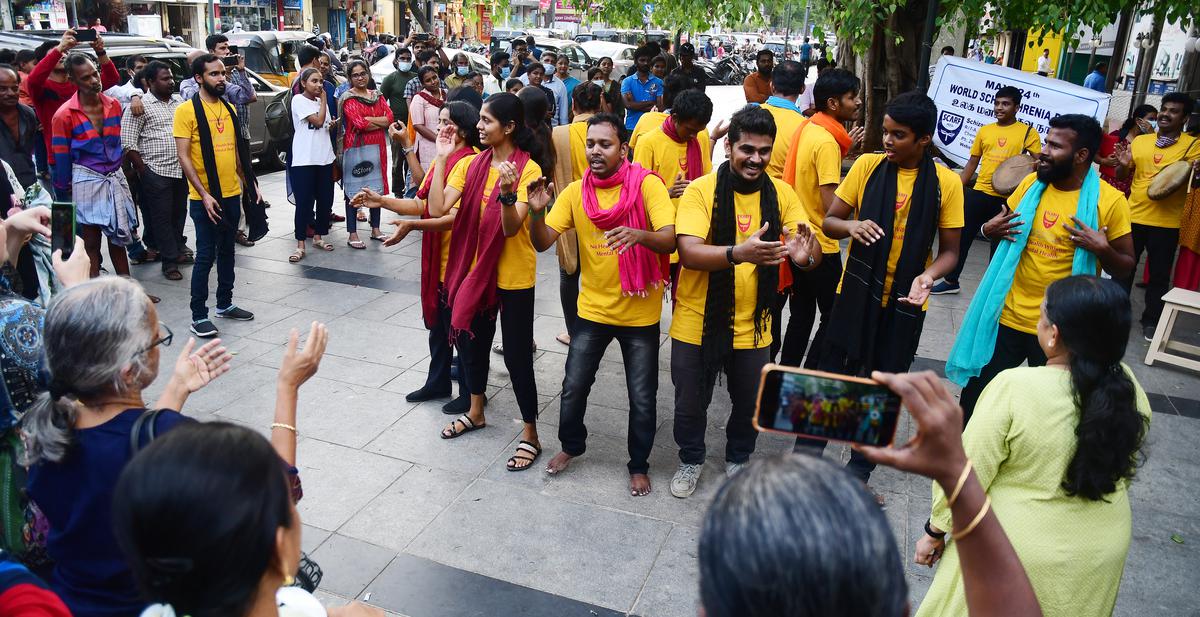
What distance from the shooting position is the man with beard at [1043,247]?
3.86 metres

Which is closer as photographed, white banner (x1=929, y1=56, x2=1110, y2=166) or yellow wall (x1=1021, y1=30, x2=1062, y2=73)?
white banner (x1=929, y1=56, x2=1110, y2=166)

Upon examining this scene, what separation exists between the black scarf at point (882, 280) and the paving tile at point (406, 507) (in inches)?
81.7

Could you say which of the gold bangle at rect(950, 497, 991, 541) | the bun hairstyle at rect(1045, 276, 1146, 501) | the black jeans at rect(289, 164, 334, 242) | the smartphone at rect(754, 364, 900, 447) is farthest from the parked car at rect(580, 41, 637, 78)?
the gold bangle at rect(950, 497, 991, 541)

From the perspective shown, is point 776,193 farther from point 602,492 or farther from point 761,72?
point 761,72

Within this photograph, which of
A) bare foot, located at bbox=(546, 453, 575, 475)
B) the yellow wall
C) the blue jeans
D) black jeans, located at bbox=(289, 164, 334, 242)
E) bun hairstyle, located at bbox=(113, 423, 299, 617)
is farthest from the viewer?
the yellow wall

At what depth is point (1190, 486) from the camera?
4539 mm

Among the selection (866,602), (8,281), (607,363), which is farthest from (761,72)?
(866,602)

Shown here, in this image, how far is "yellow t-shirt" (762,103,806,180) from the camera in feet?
18.1

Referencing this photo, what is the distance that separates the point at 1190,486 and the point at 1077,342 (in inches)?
122

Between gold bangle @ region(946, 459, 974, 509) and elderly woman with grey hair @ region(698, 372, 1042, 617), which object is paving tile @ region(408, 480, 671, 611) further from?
elderly woman with grey hair @ region(698, 372, 1042, 617)

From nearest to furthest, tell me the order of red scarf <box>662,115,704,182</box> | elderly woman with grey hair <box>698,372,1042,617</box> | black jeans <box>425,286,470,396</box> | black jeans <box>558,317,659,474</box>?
1. elderly woman with grey hair <box>698,372,1042,617</box>
2. black jeans <box>558,317,659,474</box>
3. black jeans <box>425,286,470,396</box>
4. red scarf <box>662,115,704,182</box>

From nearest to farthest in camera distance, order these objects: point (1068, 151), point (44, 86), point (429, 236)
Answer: point (1068, 151)
point (429, 236)
point (44, 86)

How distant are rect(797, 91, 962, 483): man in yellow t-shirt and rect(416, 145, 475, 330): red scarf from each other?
211cm

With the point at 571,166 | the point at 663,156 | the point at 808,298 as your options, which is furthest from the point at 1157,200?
the point at 571,166
